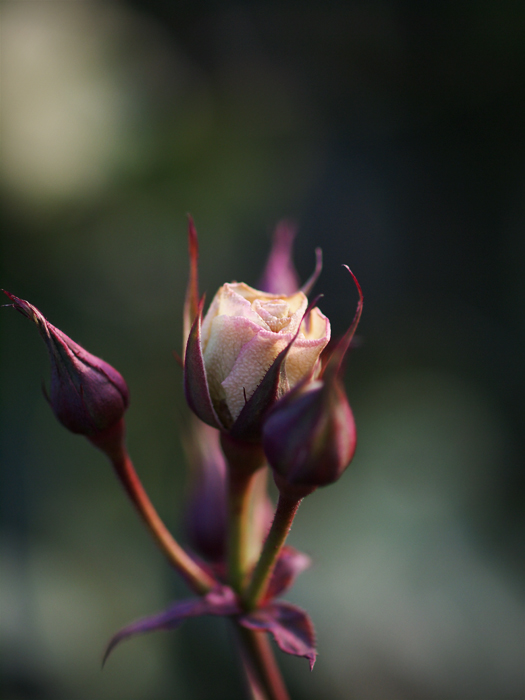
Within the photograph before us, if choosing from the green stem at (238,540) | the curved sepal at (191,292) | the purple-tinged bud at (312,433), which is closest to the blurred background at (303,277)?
the green stem at (238,540)

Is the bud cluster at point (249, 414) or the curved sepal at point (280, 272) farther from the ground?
the curved sepal at point (280, 272)

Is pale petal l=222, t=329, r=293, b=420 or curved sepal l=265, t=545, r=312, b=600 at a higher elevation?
pale petal l=222, t=329, r=293, b=420

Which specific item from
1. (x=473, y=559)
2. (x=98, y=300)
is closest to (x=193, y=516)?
(x=473, y=559)

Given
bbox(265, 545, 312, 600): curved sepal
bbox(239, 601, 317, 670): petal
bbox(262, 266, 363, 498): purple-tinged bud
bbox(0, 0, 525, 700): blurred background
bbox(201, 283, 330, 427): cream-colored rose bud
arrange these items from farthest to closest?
bbox(0, 0, 525, 700): blurred background → bbox(265, 545, 312, 600): curved sepal → bbox(239, 601, 317, 670): petal → bbox(201, 283, 330, 427): cream-colored rose bud → bbox(262, 266, 363, 498): purple-tinged bud

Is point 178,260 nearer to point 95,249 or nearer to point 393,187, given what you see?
point 95,249

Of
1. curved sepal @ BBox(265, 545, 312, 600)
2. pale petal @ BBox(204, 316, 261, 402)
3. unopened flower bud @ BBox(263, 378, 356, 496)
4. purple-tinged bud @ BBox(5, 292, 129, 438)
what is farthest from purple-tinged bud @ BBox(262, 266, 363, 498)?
curved sepal @ BBox(265, 545, 312, 600)

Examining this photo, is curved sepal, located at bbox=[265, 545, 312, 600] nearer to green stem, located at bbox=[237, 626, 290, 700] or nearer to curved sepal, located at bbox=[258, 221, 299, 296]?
green stem, located at bbox=[237, 626, 290, 700]

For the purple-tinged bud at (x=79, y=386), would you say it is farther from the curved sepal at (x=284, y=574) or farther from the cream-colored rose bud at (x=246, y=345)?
the curved sepal at (x=284, y=574)
